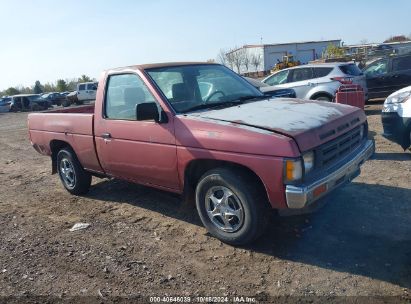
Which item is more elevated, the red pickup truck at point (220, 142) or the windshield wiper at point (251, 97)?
the windshield wiper at point (251, 97)

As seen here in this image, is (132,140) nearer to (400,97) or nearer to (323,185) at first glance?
(323,185)

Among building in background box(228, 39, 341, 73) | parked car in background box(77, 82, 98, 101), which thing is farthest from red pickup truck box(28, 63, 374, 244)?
building in background box(228, 39, 341, 73)

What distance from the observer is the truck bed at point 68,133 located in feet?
18.1

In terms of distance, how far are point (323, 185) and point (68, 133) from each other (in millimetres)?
Answer: 3867

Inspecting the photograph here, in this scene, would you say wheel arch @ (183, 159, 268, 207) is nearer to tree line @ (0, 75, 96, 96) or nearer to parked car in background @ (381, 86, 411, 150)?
parked car in background @ (381, 86, 411, 150)

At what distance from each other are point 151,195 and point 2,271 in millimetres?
2351

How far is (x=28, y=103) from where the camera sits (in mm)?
36875

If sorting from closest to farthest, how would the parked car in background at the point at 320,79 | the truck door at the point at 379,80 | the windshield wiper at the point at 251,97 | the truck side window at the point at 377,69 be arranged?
the windshield wiper at the point at 251,97 < the parked car in background at the point at 320,79 < the truck door at the point at 379,80 < the truck side window at the point at 377,69

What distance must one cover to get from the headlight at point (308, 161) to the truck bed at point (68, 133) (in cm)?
305

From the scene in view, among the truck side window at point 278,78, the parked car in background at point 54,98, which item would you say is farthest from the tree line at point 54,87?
the truck side window at point 278,78

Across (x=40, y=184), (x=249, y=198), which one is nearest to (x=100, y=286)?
(x=249, y=198)

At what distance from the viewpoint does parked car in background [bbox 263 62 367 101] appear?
11023mm

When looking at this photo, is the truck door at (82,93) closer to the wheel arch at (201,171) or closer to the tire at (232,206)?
the wheel arch at (201,171)

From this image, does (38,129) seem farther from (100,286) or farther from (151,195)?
(100,286)
